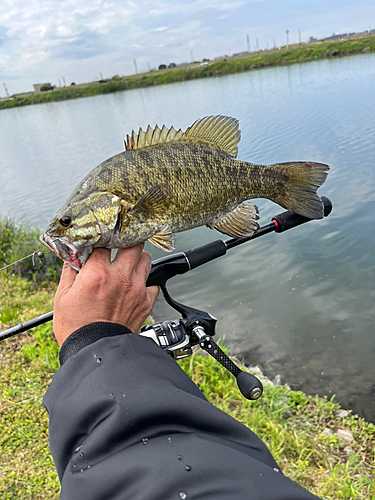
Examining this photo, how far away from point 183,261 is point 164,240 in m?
0.61

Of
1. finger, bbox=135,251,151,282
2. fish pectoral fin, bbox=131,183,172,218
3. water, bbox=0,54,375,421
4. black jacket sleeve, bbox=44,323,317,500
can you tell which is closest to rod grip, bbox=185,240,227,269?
finger, bbox=135,251,151,282

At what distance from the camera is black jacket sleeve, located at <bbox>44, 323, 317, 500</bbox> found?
0.86 m

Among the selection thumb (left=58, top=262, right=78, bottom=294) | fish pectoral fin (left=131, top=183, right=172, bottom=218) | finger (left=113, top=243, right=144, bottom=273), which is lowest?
thumb (left=58, top=262, right=78, bottom=294)

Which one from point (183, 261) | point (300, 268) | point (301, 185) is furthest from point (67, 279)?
point (300, 268)

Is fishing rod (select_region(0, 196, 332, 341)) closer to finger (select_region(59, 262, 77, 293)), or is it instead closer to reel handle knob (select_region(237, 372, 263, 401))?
finger (select_region(59, 262, 77, 293))

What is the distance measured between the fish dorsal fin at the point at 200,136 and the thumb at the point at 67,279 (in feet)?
2.20

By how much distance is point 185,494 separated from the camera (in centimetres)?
83

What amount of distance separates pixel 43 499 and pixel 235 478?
3.00 meters

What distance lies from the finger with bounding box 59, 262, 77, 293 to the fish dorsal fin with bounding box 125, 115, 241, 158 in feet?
2.19

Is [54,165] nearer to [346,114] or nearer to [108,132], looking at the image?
[108,132]

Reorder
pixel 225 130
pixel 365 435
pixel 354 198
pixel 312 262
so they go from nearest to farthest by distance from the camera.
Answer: pixel 225 130 → pixel 365 435 → pixel 312 262 → pixel 354 198

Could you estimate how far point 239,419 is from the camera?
4066 millimetres

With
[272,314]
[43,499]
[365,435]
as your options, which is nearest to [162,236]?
[43,499]

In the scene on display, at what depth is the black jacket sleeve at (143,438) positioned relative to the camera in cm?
86
